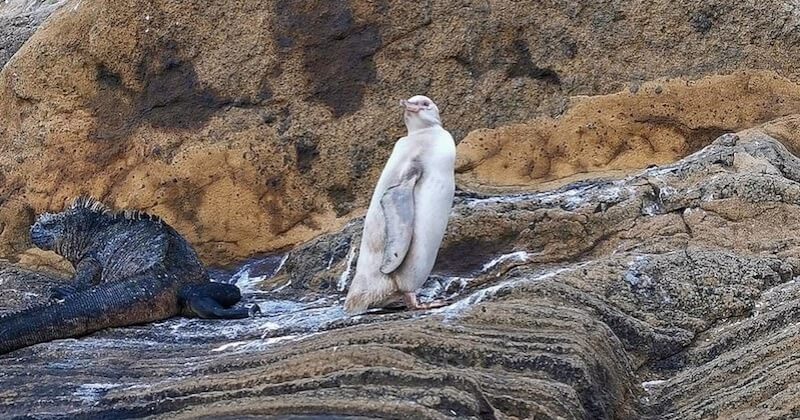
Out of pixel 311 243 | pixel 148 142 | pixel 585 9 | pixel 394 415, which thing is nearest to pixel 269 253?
pixel 311 243

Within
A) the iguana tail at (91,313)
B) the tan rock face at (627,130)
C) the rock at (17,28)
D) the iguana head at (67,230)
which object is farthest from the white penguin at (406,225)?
the rock at (17,28)

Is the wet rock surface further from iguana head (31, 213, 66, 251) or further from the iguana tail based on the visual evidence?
iguana head (31, 213, 66, 251)

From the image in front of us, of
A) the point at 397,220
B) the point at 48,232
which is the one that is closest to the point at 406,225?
the point at 397,220

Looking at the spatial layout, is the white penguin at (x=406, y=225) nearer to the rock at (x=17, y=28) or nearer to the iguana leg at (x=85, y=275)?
the iguana leg at (x=85, y=275)

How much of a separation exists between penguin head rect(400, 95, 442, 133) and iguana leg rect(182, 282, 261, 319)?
138 centimetres

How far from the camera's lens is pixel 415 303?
19.1 ft

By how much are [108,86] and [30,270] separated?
1.47m

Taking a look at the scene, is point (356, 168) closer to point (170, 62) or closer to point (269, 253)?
point (269, 253)

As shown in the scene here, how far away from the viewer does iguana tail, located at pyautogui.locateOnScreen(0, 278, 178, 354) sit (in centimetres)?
598

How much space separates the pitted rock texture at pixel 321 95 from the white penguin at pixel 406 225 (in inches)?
68.1

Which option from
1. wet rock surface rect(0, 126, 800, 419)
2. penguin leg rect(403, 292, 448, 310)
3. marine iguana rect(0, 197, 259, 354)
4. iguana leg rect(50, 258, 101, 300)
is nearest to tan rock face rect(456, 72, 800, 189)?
wet rock surface rect(0, 126, 800, 419)

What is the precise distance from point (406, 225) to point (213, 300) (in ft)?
5.45

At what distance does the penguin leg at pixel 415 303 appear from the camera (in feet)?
18.7

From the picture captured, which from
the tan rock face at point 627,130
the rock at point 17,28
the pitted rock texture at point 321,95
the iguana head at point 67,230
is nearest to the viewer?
the tan rock face at point 627,130
